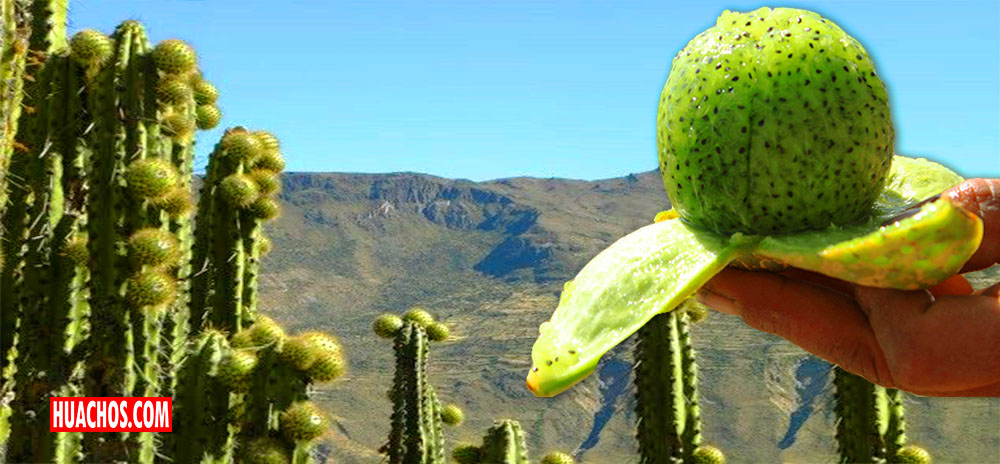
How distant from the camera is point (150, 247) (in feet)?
21.7

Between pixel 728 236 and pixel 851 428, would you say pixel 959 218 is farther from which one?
pixel 851 428

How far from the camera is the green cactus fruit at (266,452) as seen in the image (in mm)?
5953

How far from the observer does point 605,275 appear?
5.84 ft

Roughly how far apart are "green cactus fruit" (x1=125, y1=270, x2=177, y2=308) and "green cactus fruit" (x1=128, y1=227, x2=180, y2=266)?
0.09 m

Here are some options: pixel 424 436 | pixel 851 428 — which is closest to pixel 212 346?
pixel 424 436

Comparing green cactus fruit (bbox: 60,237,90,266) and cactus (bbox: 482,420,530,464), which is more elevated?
green cactus fruit (bbox: 60,237,90,266)

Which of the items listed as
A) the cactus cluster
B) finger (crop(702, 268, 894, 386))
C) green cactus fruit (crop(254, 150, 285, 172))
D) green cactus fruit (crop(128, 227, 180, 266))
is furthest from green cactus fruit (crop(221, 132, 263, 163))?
finger (crop(702, 268, 894, 386))

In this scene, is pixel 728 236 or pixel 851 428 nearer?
pixel 728 236

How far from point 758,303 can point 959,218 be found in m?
0.54

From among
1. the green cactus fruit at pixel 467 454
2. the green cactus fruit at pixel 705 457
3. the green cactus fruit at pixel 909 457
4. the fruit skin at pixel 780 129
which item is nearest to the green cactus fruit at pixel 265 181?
the green cactus fruit at pixel 467 454

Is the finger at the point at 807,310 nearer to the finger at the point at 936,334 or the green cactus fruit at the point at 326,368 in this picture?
the finger at the point at 936,334

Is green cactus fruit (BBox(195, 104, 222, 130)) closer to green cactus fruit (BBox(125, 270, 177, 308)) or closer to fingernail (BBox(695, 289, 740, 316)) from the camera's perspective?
green cactus fruit (BBox(125, 270, 177, 308))

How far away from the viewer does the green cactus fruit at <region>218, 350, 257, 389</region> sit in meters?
6.19

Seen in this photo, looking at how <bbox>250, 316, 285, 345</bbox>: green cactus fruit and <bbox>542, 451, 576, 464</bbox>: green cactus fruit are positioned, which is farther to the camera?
<bbox>542, 451, 576, 464</bbox>: green cactus fruit
